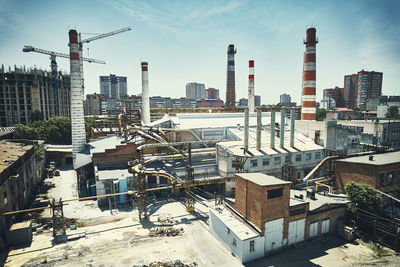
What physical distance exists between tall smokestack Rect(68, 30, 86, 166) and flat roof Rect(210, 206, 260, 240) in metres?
27.1

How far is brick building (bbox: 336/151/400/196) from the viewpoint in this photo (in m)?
23.3

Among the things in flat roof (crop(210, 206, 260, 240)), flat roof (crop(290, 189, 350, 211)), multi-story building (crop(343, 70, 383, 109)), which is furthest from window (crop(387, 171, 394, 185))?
multi-story building (crop(343, 70, 383, 109))

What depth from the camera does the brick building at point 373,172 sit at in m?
23.3

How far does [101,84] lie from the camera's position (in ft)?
571

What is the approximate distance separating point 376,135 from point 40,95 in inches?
3783

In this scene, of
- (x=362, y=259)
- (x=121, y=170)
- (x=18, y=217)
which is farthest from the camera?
(x=121, y=170)

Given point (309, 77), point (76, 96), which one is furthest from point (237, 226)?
point (309, 77)

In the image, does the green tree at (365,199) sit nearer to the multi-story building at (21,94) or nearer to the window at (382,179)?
the window at (382,179)

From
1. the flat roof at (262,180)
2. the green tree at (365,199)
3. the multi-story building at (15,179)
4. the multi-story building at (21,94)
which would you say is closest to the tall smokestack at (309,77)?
the green tree at (365,199)

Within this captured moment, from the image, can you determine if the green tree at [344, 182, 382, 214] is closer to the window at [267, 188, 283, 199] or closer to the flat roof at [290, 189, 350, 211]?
the flat roof at [290, 189, 350, 211]

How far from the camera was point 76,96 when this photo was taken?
118ft

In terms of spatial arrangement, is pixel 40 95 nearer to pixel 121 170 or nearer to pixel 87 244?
pixel 121 170

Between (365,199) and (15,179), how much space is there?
3380cm

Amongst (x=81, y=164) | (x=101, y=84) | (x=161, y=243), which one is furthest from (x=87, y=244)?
(x=101, y=84)
